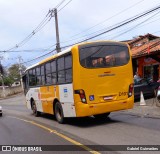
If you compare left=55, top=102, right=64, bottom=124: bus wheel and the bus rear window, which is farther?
left=55, top=102, right=64, bottom=124: bus wheel

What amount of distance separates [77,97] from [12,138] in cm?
267

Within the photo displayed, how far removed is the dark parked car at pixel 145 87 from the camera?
22594 millimetres

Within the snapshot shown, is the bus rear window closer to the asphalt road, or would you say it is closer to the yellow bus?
the yellow bus

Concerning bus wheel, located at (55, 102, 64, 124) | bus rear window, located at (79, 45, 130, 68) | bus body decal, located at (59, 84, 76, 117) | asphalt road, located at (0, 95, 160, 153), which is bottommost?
asphalt road, located at (0, 95, 160, 153)

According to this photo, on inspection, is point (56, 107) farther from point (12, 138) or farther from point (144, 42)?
point (144, 42)

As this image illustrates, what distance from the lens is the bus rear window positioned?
12.8 meters

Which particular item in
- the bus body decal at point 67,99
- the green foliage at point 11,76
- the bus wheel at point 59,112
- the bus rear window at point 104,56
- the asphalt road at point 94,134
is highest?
the green foliage at point 11,76

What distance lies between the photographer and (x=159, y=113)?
1573 centimetres

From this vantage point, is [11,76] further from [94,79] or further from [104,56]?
[94,79]

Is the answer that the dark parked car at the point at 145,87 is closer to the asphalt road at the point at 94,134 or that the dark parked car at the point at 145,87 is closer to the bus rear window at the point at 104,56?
the asphalt road at the point at 94,134

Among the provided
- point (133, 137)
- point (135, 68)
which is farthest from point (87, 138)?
point (135, 68)

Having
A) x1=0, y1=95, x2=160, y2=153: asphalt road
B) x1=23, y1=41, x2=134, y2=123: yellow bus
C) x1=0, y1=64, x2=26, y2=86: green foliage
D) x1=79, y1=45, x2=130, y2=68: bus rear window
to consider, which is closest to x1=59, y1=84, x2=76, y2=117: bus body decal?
x1=23, y1=41, x2=134, y2=123: yellow bus

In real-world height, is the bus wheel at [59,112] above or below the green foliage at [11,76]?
below

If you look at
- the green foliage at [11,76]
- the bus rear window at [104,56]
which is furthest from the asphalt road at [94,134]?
the green foliage at [11,76]
